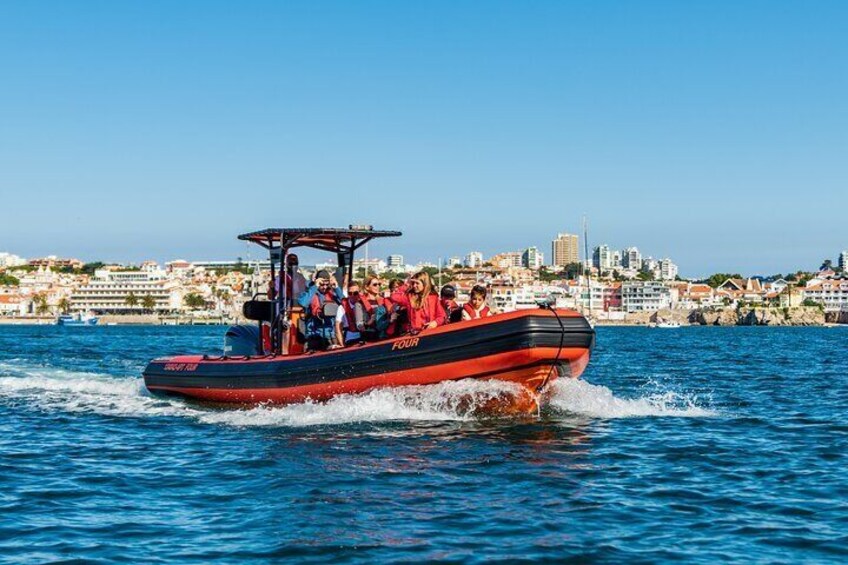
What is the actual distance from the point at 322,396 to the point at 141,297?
183 m

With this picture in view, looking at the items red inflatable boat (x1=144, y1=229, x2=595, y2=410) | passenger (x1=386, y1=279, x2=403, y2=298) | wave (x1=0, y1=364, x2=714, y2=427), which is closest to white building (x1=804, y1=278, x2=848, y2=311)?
wave (x1=0, y1=364, x2=714, y2=427)

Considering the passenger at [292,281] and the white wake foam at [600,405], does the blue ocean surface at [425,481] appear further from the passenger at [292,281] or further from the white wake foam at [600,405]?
the passenger at [292,281]

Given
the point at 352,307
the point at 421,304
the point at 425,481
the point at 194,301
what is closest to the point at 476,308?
the point at 421,304

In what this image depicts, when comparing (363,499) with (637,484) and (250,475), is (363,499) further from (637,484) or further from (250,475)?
(637,484)

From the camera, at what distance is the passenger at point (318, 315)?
1802 centimetres

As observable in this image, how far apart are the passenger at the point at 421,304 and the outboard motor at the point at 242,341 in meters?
4.38

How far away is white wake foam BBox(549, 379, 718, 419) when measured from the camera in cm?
1609

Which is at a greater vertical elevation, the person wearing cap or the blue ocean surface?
the person wearing cap

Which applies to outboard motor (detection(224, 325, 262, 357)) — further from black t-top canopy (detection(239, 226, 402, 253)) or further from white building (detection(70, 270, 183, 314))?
white building (detection(70, 270, 183, 314))

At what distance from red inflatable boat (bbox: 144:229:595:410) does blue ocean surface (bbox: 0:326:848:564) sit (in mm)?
336

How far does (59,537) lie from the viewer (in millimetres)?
9164

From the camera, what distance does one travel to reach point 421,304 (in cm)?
1619

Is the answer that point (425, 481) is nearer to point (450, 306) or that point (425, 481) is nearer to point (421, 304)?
point (421, 304)

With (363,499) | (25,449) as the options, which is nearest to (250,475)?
(363,499)
